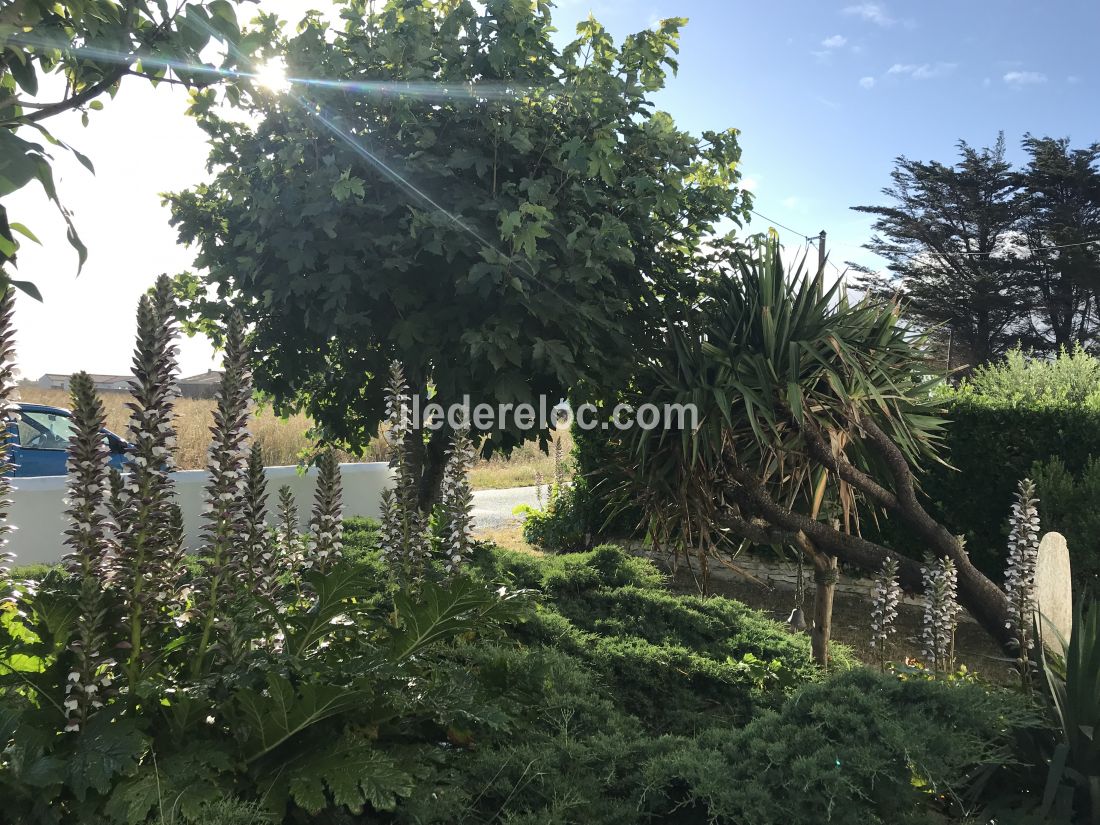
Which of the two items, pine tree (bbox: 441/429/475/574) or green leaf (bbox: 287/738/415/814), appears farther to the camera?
pine tree (bbox: 441/429/475/574)

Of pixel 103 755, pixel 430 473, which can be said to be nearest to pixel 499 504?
pixel 430 473

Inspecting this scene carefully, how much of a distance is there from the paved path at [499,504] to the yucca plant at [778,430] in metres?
6.23

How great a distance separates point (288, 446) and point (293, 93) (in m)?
10.9

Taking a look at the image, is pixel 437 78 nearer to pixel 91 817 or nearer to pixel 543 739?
pixel 543 739

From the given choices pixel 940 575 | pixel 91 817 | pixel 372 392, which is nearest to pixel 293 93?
pixel 372 392

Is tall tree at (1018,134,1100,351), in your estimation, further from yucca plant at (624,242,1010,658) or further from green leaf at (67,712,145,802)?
green leaf at (67,712,145,802)

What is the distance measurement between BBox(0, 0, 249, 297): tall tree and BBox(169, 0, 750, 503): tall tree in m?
1.51

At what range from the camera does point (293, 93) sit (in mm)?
4129

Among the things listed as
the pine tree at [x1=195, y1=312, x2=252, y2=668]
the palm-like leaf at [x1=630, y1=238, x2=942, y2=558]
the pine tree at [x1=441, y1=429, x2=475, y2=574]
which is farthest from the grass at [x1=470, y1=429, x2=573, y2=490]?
the pine tree at [x1=195, y1=312, x2=252, y2=668]

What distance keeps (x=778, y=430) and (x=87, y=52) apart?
13.0ft

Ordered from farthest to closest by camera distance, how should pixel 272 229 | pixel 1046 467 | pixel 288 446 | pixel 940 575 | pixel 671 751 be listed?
1. pixel 288 446
2. pixel 1046 467
3. pixel 272 229
4. pixel 940 575
5. pixel 671 751

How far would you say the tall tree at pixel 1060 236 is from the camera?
32.2 meters

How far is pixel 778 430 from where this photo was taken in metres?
4.63

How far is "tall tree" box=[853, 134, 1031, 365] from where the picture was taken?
34188 millimetres
